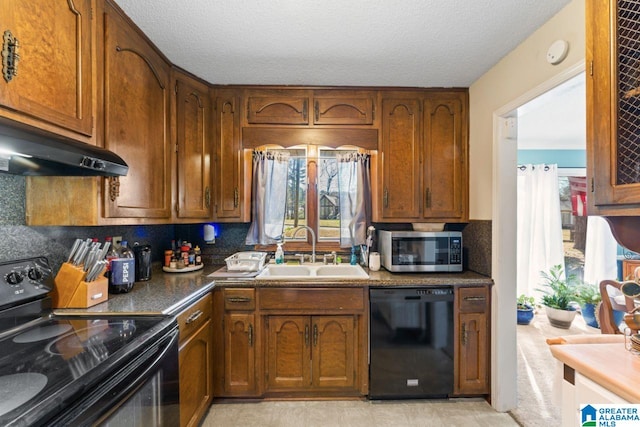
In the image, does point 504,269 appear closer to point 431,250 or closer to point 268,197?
point 431,250

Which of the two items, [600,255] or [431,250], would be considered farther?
[600,255]

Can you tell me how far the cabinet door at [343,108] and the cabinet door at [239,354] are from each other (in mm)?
1674

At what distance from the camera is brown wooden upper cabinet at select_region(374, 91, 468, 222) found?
243 centimetres

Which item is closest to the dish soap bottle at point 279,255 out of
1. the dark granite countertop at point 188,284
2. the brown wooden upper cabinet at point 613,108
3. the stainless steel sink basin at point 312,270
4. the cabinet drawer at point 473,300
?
the stainless steel sink basin at point 312,270

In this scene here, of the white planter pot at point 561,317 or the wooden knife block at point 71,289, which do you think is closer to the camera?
the wooden knife block at point 71,289

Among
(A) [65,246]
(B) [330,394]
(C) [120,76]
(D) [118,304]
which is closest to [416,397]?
(B) [330,394]

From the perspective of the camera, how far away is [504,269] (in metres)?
2.07

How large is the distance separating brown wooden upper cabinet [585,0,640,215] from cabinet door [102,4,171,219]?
2118mm

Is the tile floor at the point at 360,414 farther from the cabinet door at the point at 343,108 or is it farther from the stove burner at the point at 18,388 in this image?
the cabinet door at the point at 343,108

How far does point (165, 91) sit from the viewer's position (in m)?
1.98

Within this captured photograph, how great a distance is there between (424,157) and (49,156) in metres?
2.34

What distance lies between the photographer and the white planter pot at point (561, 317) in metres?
3.40

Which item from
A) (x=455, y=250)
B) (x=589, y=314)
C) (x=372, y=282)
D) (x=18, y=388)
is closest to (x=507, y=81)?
(x=455, y=250)

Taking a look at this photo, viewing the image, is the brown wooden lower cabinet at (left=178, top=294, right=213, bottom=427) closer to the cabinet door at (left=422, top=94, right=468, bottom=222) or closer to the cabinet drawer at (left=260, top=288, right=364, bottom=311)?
the cabinet drawer at (left=260, top=288, right=364, bottom=311)
